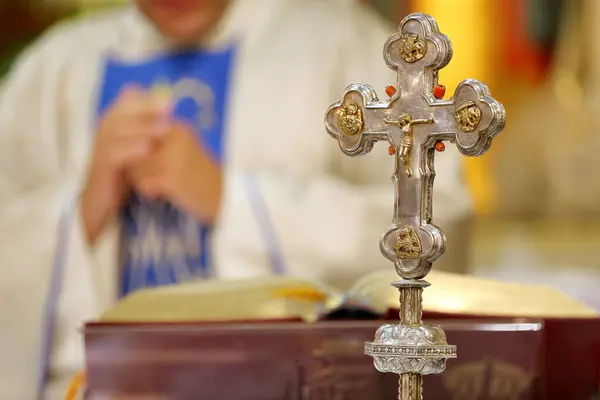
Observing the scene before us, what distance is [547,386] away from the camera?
1.77 m

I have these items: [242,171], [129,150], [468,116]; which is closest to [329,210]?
[242,171]

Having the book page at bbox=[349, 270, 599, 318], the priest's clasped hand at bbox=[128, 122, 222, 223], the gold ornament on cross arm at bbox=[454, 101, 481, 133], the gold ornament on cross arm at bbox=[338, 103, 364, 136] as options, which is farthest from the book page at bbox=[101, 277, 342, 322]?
the priest's clasped hand at bbox=[128, 122, 222, 223]

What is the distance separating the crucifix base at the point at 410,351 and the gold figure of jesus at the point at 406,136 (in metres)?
0.15

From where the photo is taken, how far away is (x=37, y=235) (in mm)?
4184

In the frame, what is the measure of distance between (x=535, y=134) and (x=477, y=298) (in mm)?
2303

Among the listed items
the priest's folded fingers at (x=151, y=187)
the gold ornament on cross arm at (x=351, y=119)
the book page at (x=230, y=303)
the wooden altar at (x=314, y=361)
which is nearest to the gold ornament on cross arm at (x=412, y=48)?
the gold ornament on cross arm at (x=351, y=119)

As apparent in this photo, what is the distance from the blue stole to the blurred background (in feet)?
2.27

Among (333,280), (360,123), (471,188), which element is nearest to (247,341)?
(360,123)

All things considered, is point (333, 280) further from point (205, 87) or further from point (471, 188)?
point (205, 87)

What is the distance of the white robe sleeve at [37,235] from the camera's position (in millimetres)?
4055

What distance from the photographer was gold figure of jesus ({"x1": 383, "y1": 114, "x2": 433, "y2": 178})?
1.43 m

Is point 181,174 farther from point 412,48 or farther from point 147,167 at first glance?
point 412,48

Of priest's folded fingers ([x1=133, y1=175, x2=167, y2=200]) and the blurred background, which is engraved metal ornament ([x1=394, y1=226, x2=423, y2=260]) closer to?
the blurred background

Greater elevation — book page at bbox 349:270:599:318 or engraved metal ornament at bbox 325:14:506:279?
engraved metal ornament at bbox 325:14:506:279
